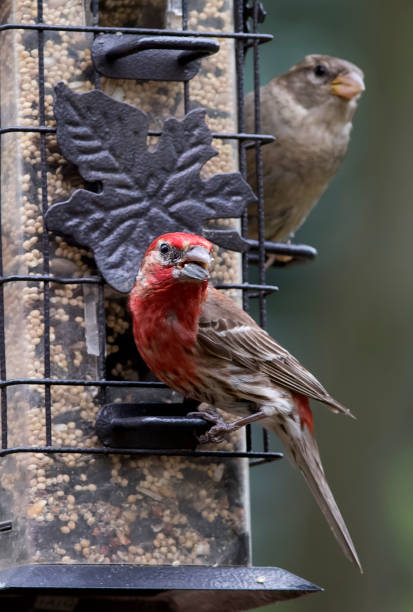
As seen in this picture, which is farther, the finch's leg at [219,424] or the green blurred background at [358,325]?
the green blurred background at [358,325]

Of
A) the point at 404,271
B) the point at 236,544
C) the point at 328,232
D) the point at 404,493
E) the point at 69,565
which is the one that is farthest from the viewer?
the point at 328,232

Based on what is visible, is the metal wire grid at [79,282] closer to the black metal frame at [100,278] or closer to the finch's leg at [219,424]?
the black metal frame at [100,278]

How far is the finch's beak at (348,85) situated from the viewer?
427 inches

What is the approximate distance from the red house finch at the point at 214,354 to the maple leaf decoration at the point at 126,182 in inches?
9.8

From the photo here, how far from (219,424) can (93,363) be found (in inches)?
27.3

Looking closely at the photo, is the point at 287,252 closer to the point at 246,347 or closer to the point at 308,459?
the point at 246,347

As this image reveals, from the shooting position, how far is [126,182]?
8.25 meters

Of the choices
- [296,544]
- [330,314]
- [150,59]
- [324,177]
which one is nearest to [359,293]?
[330,314]

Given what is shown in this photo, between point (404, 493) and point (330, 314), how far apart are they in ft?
8.42

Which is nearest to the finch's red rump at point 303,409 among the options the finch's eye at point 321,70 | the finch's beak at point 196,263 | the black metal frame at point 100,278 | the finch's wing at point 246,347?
the finch's wing at point 246,347

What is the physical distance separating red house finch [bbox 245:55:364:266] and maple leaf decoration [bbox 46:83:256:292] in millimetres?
1968

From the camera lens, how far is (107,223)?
8.19 meters

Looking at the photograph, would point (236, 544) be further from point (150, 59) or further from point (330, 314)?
point (330, 314)

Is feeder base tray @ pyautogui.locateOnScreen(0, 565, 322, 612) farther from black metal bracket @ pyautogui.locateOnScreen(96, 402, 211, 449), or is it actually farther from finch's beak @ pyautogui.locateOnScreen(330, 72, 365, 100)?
finch's beak @ pyautogui.locateOnScreen(330, 72, 365, 100)
